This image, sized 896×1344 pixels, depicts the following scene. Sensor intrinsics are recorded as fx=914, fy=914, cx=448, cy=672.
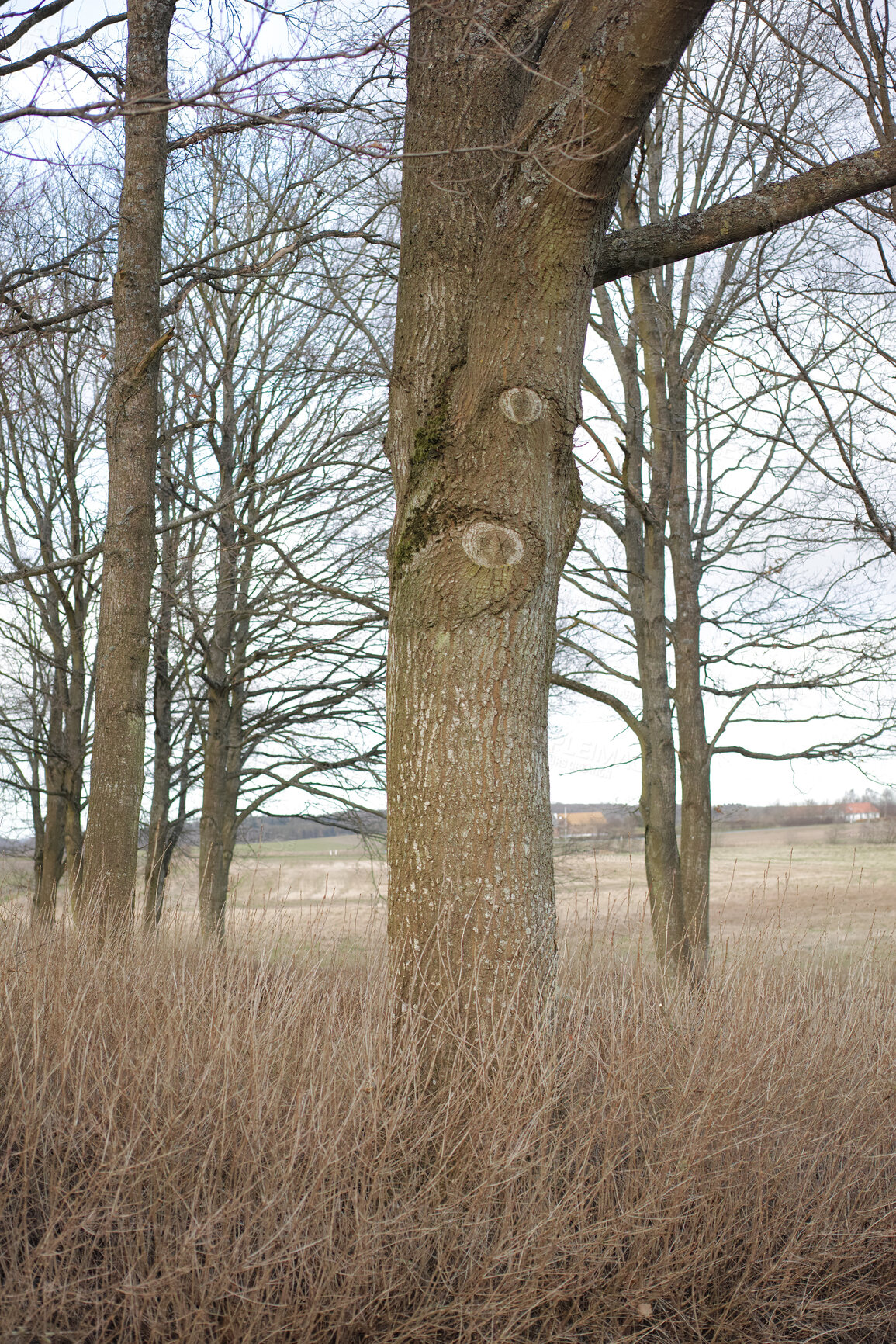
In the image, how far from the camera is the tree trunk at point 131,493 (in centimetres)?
480

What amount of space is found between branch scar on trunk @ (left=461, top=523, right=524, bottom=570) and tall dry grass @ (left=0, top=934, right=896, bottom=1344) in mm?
1420

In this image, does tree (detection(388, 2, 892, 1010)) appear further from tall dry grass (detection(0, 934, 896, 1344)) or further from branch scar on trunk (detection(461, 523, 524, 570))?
tall dry grass (detection(0, 934, 896, 1344))

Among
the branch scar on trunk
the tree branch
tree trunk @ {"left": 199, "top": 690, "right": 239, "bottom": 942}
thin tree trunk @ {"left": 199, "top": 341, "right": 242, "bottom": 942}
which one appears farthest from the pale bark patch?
tree trunk @ {"left": 199, "top": 690, "right": 239, "bottom": 942}

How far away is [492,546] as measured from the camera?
9.73 ft

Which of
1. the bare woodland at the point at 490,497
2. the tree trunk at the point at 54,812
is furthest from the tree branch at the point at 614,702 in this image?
the tree trunk at the point at 54,812

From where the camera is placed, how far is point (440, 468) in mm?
3086

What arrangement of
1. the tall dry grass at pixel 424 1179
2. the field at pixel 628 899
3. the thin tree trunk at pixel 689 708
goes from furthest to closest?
the thin tree trunk at pixel 689 708 → the field at pixel 628 899 → the tall dry grass at pixel 424 1179

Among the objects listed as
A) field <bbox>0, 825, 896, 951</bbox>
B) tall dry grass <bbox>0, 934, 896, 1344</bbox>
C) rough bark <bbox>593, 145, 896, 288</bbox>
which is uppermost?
rough bark <bbox>593, 145, 896, 288</bbox>

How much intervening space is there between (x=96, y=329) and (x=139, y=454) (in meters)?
1.93

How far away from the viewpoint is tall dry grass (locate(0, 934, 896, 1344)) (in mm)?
2002

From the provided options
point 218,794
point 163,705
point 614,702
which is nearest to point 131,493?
point 614,702

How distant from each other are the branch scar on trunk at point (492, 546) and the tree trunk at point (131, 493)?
268cm

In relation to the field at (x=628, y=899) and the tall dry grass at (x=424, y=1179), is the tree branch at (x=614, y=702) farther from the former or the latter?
the tall dry grass at (x=424, y=1179)

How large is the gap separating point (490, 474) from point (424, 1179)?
82.5 inches
